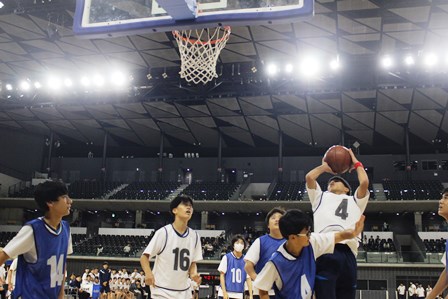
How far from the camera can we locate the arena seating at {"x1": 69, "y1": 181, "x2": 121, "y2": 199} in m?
33.4

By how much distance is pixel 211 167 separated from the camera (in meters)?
37.6

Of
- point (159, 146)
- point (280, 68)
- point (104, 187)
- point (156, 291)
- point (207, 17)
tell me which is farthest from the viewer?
point (159, 146)

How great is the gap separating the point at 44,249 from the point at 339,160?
3184mm

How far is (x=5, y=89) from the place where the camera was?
29078 mm

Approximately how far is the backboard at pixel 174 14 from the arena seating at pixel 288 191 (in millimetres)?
22487

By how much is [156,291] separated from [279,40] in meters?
17.9

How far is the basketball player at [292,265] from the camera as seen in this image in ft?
14.6

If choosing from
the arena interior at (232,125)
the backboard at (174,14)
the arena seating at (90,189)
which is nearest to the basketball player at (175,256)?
the backboard at (174,14)

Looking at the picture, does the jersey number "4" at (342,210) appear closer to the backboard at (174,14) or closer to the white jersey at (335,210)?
the white jersey at (335,210)

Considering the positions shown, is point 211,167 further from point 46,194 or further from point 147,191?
point 46,194

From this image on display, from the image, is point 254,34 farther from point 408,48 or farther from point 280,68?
point 408,48

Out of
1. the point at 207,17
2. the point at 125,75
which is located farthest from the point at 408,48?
the point at 207,17

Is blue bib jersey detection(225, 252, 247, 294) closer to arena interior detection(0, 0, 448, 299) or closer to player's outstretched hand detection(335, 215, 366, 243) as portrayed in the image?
player's outstretched hand detection(335, 215, 366, 243)

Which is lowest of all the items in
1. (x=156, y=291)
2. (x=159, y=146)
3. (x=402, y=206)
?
(x=156, y=291)
